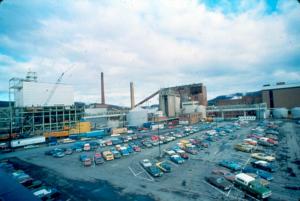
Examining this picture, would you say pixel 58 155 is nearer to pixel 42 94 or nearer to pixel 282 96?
pixel 42 94

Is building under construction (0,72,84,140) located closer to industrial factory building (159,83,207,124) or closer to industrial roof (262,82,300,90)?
industrial factory building (159,83,207,124)

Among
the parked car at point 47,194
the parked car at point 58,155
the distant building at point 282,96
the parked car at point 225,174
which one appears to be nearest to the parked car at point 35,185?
the parked car at point 47,194

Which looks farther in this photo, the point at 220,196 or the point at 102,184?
the point at 102,184

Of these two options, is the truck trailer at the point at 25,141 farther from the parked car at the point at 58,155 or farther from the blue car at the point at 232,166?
the blue car at the point at 232,166

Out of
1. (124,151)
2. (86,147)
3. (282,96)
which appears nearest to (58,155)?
(86,147)

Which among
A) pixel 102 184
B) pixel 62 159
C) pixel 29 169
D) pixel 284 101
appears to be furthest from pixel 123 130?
pixel 284 101

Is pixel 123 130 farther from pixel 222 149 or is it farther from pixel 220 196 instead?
pixel 220 196
